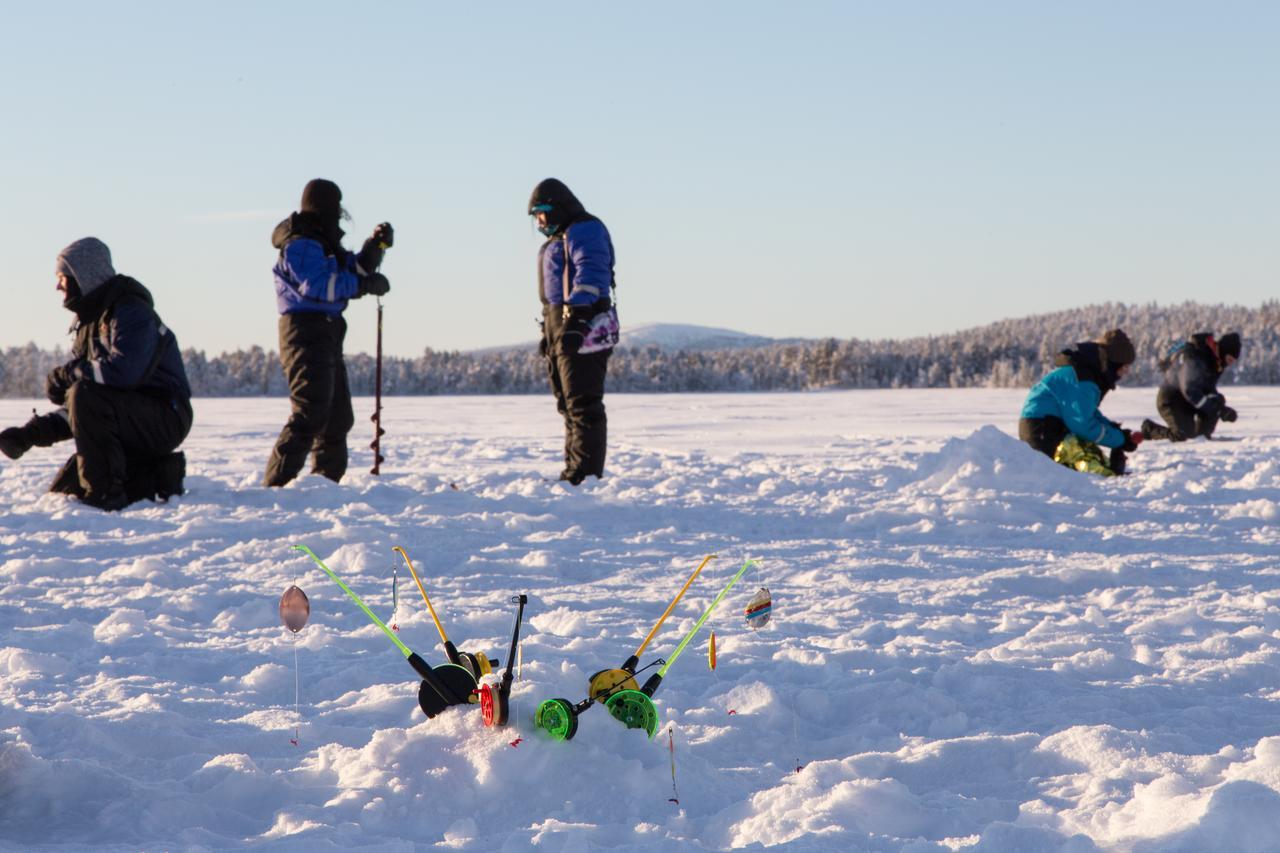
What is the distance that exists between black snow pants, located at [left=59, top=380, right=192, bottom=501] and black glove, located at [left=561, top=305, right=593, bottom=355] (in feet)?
8.62

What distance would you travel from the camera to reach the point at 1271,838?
2490 mm

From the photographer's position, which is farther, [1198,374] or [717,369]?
[717,369]

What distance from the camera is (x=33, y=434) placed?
26.6ft

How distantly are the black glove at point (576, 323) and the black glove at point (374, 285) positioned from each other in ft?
4.22

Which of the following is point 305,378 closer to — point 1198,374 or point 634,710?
point 634,710

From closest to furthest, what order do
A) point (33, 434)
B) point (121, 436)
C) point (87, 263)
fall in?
point (87, 263), point (121, 436), point (33, 434)

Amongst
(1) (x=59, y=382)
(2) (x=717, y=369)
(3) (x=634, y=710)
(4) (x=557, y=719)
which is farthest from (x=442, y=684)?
(2) (x=717, y=369)

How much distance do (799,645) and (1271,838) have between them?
6.74 feet

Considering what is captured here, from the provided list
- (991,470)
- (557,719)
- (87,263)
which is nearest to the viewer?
(557,719)

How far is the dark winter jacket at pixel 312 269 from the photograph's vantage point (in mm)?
8164

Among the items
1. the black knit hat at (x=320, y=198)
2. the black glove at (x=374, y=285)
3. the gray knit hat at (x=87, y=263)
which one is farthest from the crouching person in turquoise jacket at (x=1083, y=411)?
the gray knit hat at (x=87, y=263)

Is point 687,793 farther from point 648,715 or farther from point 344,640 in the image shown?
point 344,640

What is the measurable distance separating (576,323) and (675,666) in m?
5.08

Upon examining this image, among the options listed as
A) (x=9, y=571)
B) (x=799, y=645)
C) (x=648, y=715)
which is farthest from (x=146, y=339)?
(x=648, y=715)
